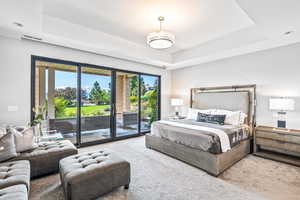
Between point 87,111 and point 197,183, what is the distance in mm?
3429

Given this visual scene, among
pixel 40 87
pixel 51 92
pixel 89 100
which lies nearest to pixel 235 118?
pixel 89 100

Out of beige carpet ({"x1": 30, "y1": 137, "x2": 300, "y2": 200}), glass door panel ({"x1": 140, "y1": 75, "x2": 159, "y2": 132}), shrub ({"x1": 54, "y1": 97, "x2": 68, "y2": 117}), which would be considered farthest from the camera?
glass door panel ({"x1": 140, "y1": 75, "x2": 159, "y2": 132})

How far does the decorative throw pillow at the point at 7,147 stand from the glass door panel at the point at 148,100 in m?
3.82

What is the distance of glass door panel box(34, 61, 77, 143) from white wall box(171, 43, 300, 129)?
434 cm

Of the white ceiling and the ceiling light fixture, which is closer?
the white ceiling

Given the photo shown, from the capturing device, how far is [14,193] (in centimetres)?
142

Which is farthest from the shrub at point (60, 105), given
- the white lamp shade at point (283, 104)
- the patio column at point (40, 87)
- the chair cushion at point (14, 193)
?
the white lamp shade at point (283, 104)

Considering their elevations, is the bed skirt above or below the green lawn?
below

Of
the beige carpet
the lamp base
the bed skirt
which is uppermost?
the lamp base

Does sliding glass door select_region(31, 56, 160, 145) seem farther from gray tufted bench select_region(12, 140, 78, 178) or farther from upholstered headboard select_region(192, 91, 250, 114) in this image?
upholstered headboard select_region(192, 91, 250, 114)

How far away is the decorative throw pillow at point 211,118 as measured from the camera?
154 inches

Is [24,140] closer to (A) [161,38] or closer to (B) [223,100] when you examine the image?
(A) [161,38]

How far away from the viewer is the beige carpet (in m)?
2.09

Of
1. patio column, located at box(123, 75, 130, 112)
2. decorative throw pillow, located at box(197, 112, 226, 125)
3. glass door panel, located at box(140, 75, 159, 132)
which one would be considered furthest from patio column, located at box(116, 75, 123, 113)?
decorative throw pillow, located at box(197, 112, 226, 125)
